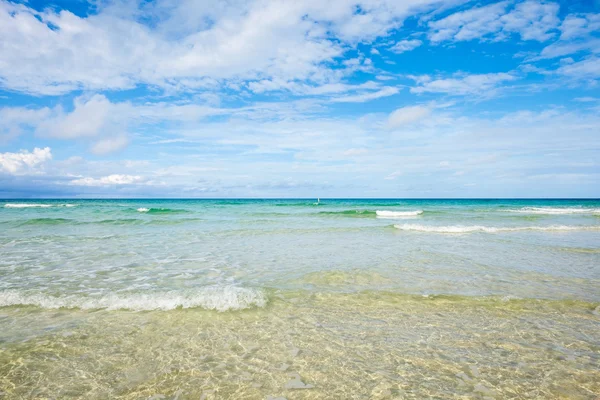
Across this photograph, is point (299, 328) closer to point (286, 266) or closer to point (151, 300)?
point (151, 300)

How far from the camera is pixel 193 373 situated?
394cm

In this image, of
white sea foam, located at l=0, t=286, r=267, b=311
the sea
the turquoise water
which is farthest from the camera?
the turquoise water

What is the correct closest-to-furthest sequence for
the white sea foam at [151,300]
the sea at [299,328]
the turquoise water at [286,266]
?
the sea at [299,328] → the white sea foam at [151,300] → the turquoise water at [286,266]

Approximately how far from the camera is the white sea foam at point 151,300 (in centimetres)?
612

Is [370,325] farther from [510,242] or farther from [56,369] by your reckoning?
[510,242]

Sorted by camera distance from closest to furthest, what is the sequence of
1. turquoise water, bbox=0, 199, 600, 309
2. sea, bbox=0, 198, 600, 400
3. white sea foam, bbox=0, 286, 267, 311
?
sea, bbox=0, 198, 600, 400 → white sea foam, bbox=0, 286, 267, 311 → turquoise water, bbox=0, 199, 600, 309

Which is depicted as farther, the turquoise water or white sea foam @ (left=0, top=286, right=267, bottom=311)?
the turquoise water

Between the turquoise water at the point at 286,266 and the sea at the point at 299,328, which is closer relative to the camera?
the sea at the point at 299,328

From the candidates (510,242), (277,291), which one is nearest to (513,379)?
(277,291)

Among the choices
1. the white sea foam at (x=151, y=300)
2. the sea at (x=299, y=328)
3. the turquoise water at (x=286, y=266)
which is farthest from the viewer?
the turquoise water at (x=286, y=266)

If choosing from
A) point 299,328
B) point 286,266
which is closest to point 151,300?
point 299,328

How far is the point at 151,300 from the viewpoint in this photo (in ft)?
20.7

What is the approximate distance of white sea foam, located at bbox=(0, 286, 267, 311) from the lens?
20.1 feet

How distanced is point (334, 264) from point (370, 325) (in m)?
A: 4.71
